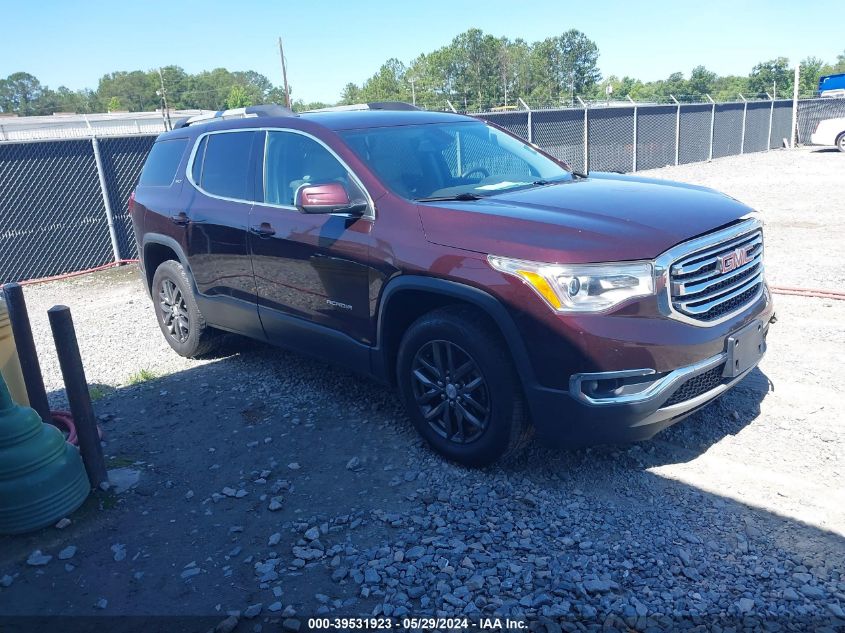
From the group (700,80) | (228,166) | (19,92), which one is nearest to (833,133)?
(228,166)

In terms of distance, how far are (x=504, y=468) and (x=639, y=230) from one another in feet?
4.84

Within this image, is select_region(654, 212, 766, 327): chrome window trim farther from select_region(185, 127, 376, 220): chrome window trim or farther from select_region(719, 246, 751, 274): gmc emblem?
select_region(185, 127, 376, 220): chrome window trim

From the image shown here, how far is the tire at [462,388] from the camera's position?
3.54 meters

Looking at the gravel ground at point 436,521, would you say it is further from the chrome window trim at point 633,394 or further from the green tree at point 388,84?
the green tree at point 388,84

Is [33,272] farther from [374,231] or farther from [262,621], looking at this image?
[262,621]

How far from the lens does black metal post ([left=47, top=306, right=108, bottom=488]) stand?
384 cm

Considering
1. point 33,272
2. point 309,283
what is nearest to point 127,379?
point 309,283

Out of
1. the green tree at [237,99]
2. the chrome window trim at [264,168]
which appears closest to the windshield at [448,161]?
the chrome window trim at [264,168]

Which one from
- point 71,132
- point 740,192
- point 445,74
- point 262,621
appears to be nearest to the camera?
point 262,621

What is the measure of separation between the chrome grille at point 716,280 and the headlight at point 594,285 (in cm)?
18

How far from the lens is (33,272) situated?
10.6m

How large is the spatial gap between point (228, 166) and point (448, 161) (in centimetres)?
179

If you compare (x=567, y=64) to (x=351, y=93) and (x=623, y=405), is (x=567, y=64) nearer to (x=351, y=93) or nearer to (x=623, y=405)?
(x=351, y=93)

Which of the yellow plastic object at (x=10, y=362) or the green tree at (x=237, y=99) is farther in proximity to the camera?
the green tree at (x=237, y=99)
